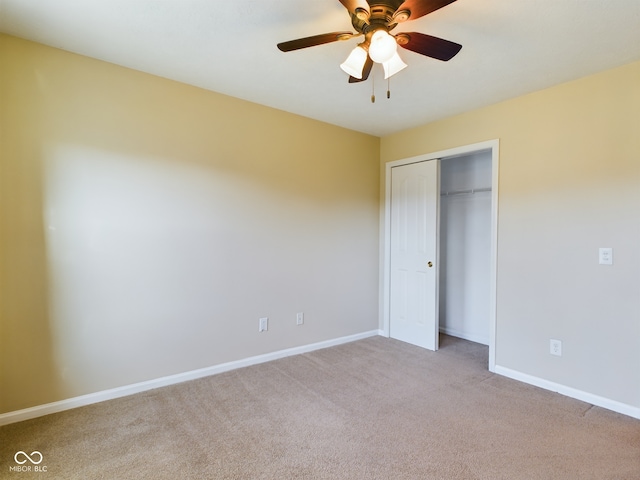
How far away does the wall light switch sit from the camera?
2412mm

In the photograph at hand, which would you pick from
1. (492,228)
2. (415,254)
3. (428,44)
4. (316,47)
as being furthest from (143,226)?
(492,228)

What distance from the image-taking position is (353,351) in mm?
3547

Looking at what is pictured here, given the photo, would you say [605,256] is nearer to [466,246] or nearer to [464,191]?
[466,246]

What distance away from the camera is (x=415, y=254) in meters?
3.77

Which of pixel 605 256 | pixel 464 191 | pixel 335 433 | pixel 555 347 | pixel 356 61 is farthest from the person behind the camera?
pixel 464 191

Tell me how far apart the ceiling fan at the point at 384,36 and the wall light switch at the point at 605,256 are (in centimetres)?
187

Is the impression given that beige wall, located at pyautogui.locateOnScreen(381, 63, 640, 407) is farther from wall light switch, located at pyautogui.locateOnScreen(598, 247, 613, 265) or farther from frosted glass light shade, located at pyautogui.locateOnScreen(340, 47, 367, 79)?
Result: frosted glass light shade, located at pyautogui.locateOnScreen(340, 47, 367, 79)

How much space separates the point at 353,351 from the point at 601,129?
2.84m

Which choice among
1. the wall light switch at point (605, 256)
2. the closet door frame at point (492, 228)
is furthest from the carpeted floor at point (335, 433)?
the wall light switch at point (605, 256)

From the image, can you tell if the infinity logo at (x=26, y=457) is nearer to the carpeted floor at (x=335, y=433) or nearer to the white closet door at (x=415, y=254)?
the carpeted floor at (x=335, y=433)

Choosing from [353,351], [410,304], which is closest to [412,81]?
[410,304]

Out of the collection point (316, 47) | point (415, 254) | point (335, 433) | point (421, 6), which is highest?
point (316, 47)

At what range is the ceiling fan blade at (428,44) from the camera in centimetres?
160

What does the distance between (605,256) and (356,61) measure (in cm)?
226
